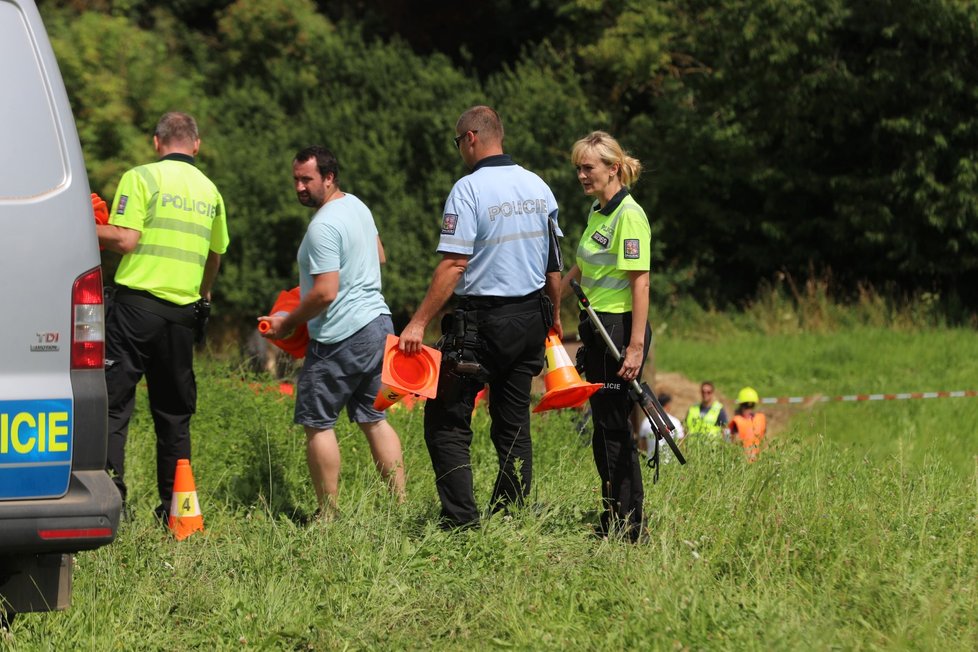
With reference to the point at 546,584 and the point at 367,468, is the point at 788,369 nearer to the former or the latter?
the point at 367,468

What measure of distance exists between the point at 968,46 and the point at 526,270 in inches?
700

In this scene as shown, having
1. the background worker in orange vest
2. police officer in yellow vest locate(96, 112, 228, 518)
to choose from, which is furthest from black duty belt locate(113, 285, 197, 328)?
the background worker in orange vest

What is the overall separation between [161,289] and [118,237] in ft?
1.10

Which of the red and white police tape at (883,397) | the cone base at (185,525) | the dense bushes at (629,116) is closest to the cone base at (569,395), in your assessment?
the cone base at (185,525)

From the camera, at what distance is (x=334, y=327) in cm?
655

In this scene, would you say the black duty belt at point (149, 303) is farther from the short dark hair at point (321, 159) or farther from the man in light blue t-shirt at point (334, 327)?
the short dark hair at point (321, 159)

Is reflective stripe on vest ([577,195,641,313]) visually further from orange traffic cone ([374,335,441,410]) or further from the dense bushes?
the dense bushes

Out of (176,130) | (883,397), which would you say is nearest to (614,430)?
(176,130)

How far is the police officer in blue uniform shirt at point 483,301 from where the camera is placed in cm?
577

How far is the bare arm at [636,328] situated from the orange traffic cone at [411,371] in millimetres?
802

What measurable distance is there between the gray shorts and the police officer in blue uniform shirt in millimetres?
713

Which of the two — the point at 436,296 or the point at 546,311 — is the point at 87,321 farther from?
the point at 546,311

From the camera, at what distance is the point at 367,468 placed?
733cm

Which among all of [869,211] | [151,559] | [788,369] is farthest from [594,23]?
[151,559]
